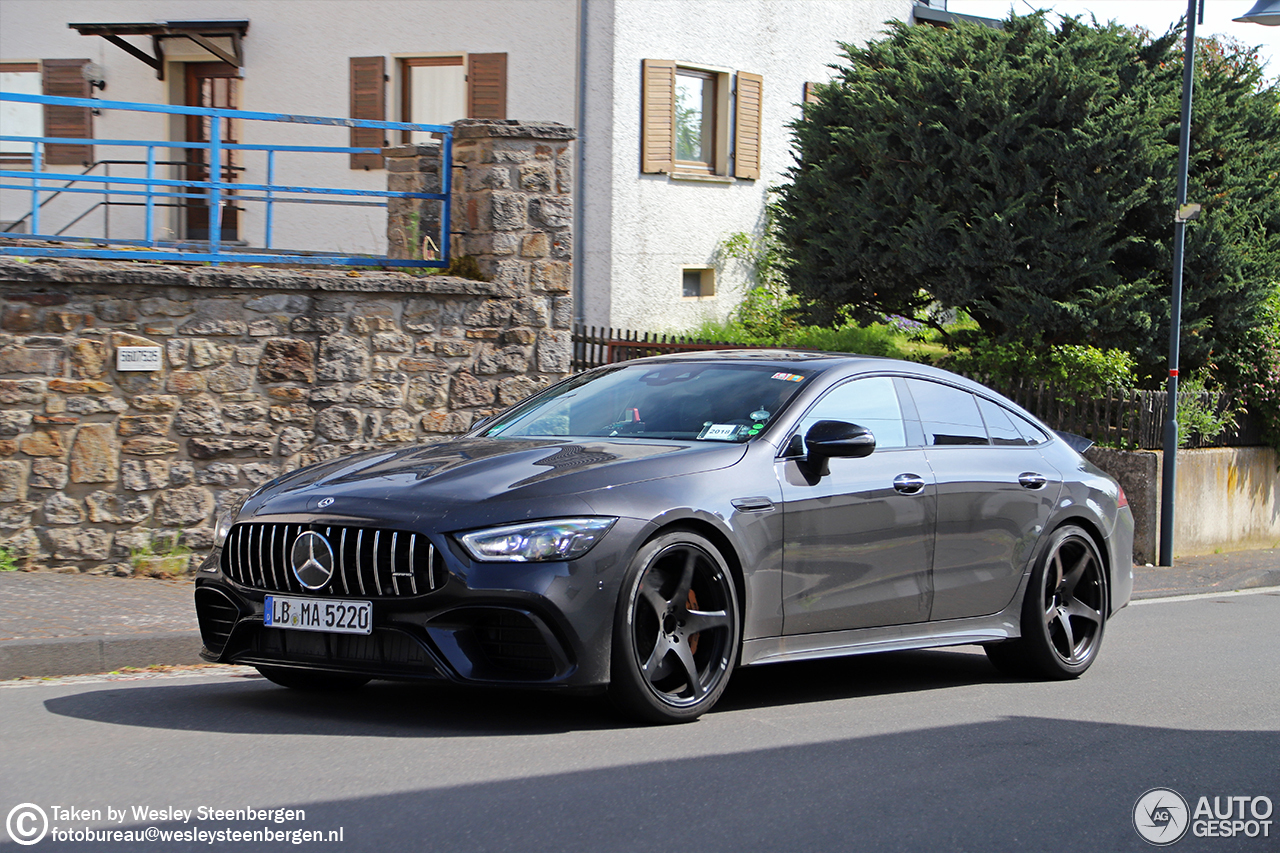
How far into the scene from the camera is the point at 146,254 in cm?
1050

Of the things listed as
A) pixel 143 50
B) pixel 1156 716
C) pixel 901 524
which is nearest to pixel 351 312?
pixel 901 524

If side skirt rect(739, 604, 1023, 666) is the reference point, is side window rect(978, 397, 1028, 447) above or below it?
above

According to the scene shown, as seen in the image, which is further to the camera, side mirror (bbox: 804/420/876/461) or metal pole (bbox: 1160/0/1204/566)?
metal pole (bbox: 1160/0/1204/566)

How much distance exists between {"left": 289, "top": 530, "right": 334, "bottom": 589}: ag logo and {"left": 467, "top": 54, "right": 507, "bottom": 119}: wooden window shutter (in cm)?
1571

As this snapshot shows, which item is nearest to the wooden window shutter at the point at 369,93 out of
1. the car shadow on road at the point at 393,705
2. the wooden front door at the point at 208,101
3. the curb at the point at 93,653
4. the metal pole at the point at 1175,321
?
the wooden front door at the point at 208,101

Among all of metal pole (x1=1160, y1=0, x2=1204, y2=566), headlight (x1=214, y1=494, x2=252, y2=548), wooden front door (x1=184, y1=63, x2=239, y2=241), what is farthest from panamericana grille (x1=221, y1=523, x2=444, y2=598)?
wooden front door (x1=184, y1=63, x2=239, y2=241)

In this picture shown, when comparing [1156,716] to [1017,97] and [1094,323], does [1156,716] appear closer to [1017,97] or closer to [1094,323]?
[1094,323]

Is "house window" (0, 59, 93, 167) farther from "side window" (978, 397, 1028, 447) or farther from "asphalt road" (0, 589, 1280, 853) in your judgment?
"side window" (978, 397, 1028, 447)

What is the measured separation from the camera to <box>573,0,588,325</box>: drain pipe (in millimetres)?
20156

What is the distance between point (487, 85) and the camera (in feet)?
68.1

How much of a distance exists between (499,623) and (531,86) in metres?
16.1

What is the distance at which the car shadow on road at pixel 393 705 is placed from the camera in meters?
5.69

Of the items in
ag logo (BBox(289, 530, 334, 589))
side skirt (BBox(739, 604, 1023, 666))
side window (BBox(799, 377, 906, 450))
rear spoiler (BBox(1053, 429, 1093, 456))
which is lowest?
side skirt (BBox(739, 604, 1023, 666))

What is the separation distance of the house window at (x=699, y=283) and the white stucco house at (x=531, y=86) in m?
0.05
